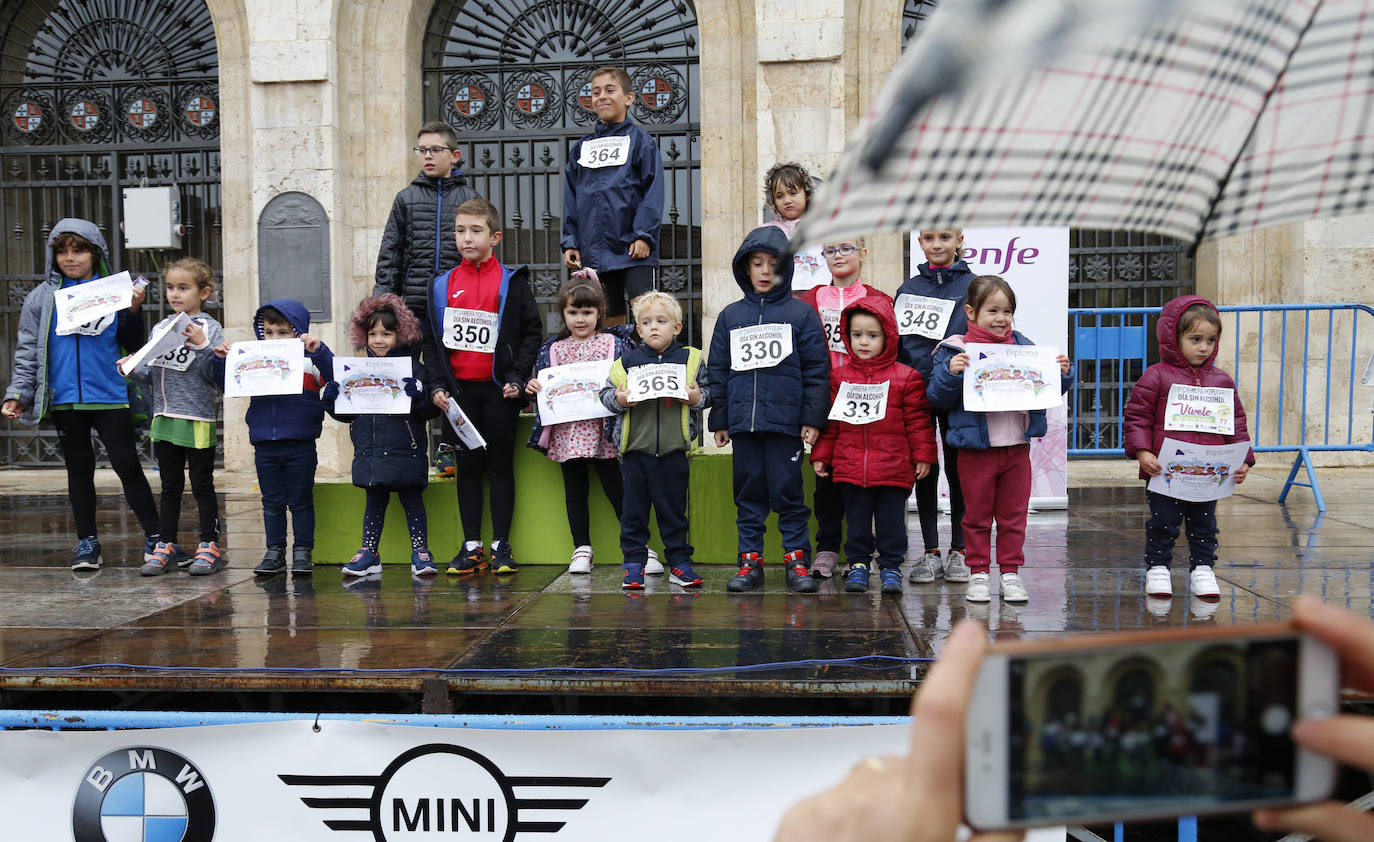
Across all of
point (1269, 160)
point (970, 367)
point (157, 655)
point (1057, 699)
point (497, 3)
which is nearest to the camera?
point (1057, 699)

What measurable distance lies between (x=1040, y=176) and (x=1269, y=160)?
1.27 ft

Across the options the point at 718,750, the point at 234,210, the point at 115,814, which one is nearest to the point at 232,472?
the point at 234,210

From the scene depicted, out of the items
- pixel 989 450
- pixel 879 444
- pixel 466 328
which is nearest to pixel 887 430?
pixel 879 444

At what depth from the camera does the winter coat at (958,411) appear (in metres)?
5.17

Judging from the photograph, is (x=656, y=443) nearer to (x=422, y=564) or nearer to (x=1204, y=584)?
(x=422, y=564)

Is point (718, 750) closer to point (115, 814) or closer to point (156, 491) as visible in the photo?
point (115, 814)

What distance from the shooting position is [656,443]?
5637mm

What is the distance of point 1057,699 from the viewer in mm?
990

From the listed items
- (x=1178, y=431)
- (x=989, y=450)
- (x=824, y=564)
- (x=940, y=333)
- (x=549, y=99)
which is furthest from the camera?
(x=549, y=99)

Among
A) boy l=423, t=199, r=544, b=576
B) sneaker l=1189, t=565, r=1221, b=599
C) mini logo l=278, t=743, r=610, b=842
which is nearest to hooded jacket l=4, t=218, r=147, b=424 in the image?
boy l=423, t=199, r=544, b=576

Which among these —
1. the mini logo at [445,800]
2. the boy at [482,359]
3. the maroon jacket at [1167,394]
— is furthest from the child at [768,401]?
the mini logo at [445,800]

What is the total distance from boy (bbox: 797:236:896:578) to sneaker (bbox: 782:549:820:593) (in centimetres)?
20

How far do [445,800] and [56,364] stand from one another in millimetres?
4096

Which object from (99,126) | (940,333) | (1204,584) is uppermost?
(99,126)
